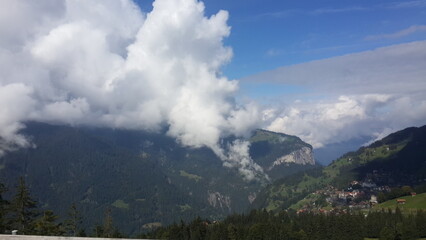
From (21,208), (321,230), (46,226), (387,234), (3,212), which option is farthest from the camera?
(321,230)

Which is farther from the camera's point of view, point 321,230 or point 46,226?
point 321,230

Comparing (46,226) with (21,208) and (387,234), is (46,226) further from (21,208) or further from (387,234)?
(387,234)

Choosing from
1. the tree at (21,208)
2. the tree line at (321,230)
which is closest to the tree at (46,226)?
the tree at (21,208)

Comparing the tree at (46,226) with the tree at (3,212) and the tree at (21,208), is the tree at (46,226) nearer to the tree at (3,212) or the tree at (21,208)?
the tree at (21,208)

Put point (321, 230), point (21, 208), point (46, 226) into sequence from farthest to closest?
1. point (321, 230)
2. point (46, 226)
3. point (21, 208)

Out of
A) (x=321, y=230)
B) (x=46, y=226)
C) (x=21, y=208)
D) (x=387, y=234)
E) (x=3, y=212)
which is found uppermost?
(x=21, y=208)

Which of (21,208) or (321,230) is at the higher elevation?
(21,208)

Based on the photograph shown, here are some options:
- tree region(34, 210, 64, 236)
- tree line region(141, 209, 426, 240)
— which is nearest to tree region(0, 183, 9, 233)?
tree region(34, 210, 64, 236)

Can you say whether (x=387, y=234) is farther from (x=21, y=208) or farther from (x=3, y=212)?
(x=3, y=212)

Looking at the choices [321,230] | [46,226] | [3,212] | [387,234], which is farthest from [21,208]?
[387,234]

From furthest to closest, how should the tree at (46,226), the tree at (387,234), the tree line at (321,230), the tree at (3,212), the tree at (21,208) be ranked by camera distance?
the tree line at (321,230), the tree at (387,234), the tree at (46,226), the tree at (21,208), the tree at (3,212)

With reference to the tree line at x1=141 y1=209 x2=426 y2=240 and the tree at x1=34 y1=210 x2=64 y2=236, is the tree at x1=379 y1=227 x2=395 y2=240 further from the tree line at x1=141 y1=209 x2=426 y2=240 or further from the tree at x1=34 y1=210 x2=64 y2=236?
the tree at x1=34 y1=210 x2=64 y2=236

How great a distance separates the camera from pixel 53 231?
6391 cm

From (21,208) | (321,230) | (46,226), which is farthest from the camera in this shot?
(321,230)
